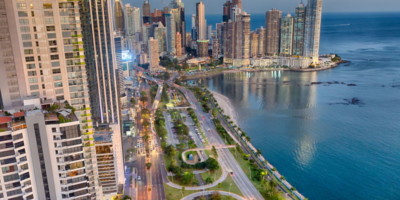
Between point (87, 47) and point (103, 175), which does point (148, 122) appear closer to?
point (87, 47)

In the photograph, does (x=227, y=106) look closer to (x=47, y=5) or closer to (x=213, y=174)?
(x=213, y=174)

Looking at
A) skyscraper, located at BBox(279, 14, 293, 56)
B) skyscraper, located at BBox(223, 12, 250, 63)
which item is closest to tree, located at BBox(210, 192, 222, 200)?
skyscraper, located at BBox(223, 12, 250, 63)

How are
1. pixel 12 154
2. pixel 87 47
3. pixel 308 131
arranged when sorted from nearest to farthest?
pixel 12 154
pixel 87 47
pixel 308 131

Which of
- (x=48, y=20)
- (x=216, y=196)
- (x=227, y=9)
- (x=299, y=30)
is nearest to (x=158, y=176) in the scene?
(x=216, y=196)

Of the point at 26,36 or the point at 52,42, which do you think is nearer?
the point at 26,36

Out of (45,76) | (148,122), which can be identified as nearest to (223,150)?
(148,122)

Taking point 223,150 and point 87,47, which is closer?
point 87,47
